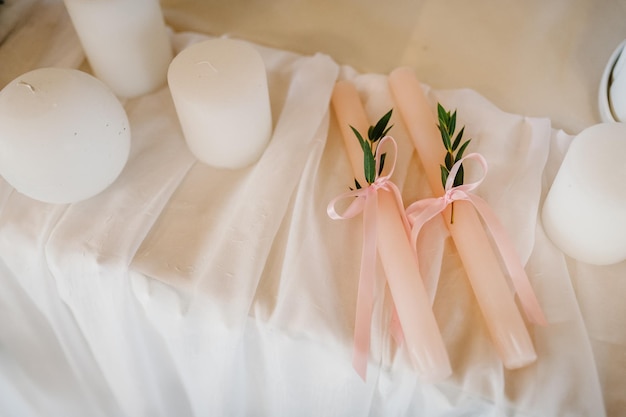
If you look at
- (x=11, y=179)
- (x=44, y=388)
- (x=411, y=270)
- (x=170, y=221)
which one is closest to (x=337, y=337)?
(x=411, y=270)

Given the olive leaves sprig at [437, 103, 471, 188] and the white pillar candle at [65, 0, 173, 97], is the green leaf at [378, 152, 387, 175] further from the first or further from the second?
the white pillar candle at [65, 0, 173, 97]

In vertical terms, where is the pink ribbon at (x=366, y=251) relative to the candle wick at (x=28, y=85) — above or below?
below

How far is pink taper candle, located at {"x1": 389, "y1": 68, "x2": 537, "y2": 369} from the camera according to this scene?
14.6 inches

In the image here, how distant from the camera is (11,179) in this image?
416 mm

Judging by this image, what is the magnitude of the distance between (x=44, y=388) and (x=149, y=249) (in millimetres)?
287

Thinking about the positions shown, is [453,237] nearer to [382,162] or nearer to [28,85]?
[382,162]

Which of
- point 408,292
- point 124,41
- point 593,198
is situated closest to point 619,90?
point 593,198

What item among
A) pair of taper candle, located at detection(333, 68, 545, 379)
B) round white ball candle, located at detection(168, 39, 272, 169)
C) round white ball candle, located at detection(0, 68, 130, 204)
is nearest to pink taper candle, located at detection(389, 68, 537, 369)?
pair of taper candle, located at detection(333, 68, 545, 379)

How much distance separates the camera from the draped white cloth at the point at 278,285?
0.38m

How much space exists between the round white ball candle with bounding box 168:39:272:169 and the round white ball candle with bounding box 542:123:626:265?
0.26 m

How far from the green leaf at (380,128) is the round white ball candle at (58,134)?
8.4 inches

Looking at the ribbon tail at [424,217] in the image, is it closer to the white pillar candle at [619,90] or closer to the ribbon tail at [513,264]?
Answer: the ribbon tail at [513,264]

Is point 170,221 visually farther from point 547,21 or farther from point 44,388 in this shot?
point 547,21

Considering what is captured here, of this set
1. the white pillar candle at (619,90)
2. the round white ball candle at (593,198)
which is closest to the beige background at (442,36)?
the white pillar candle at (619,90)
